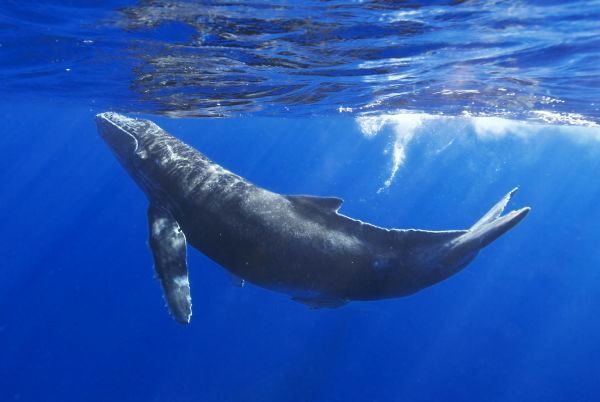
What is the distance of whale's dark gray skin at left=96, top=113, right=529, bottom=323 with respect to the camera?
6.62 m

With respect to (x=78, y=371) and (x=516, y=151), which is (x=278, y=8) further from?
(x=516, y=151)

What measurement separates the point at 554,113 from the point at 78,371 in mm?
33352

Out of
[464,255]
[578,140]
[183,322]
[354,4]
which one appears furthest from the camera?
[578,140]

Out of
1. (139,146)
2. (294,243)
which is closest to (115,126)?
(139,146)

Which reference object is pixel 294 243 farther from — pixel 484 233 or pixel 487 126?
pixel 487 126

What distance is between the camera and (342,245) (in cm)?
694

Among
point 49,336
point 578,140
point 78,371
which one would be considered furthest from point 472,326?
point 49,336

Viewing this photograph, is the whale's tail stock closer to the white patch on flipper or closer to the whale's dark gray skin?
the whale's dark gray skin

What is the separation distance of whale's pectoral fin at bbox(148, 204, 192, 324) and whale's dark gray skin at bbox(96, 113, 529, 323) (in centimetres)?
2

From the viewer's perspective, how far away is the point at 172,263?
811cm

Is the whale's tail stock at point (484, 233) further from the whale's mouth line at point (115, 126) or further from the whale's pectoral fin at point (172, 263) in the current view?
the whale's mouth line at point (115, 126)

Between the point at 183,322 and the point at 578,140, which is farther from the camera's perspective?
the point at 578,140

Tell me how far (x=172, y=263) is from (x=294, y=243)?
7.70ft

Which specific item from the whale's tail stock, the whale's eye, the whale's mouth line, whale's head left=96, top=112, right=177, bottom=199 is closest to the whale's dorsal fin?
the whale's tail stock
